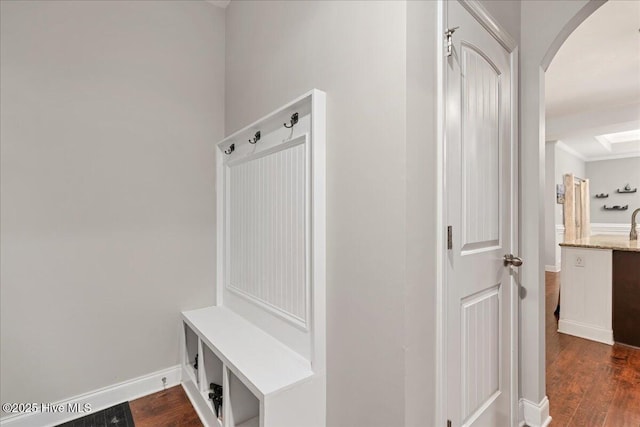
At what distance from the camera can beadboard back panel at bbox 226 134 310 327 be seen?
1.52 m

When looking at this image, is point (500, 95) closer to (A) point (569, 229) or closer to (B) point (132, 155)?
(B) point (132, 155)

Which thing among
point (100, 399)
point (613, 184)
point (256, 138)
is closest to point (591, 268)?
point (256, 138)

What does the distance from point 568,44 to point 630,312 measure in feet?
8.56

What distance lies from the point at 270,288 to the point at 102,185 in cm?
129

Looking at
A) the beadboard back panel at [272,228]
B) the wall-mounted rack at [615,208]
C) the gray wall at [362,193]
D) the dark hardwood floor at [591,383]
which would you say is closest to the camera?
the gray wall at [362,193]

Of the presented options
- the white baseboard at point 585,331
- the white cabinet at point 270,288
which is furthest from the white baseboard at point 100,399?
the white baseboard at point 585,331

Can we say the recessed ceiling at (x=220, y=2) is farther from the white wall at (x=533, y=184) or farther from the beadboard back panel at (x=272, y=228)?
the white wall at (x=533, y=184)

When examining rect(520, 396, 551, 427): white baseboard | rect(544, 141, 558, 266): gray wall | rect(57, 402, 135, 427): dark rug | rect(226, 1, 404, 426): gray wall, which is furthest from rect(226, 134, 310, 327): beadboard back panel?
rect(544, 141, 558, 266): gray wall

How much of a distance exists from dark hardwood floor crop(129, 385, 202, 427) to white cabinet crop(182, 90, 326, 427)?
61 mm

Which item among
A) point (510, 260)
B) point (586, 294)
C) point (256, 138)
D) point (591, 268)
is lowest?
point (586, 294)

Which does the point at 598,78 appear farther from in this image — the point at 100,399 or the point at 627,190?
the point at 627,190

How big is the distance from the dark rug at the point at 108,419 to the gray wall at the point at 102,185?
16 cm

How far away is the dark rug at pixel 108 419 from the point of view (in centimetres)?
177

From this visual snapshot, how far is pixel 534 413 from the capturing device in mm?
1729
